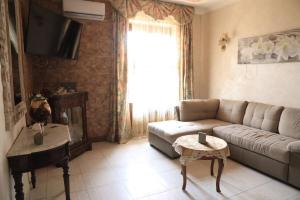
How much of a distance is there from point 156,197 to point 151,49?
300 cm

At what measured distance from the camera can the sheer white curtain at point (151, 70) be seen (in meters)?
4.27

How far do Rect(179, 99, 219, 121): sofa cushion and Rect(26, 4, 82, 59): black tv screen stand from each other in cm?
229

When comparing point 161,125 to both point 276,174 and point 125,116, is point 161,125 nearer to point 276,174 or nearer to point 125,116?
point 125,116

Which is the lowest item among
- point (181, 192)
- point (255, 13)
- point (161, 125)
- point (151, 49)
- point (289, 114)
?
point (181, 192)

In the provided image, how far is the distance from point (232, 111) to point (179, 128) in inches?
47.7

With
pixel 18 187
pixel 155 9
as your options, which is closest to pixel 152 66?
pixel 155 9

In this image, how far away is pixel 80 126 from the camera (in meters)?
3.64

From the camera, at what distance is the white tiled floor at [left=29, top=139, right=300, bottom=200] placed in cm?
237

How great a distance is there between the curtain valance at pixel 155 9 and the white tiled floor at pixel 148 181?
8.99ft

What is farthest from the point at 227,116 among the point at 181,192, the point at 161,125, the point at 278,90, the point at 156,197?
the point at 156,197

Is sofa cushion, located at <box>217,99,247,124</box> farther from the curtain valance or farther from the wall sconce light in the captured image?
the curtain valance

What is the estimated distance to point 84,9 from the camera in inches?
141

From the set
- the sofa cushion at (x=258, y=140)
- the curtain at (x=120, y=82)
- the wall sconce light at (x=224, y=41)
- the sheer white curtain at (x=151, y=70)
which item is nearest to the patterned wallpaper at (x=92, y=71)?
the curtain at (x=120, y=82)

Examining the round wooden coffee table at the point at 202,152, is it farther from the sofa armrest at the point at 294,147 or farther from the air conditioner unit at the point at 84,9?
the air conditioner unit at the point at 84,9
